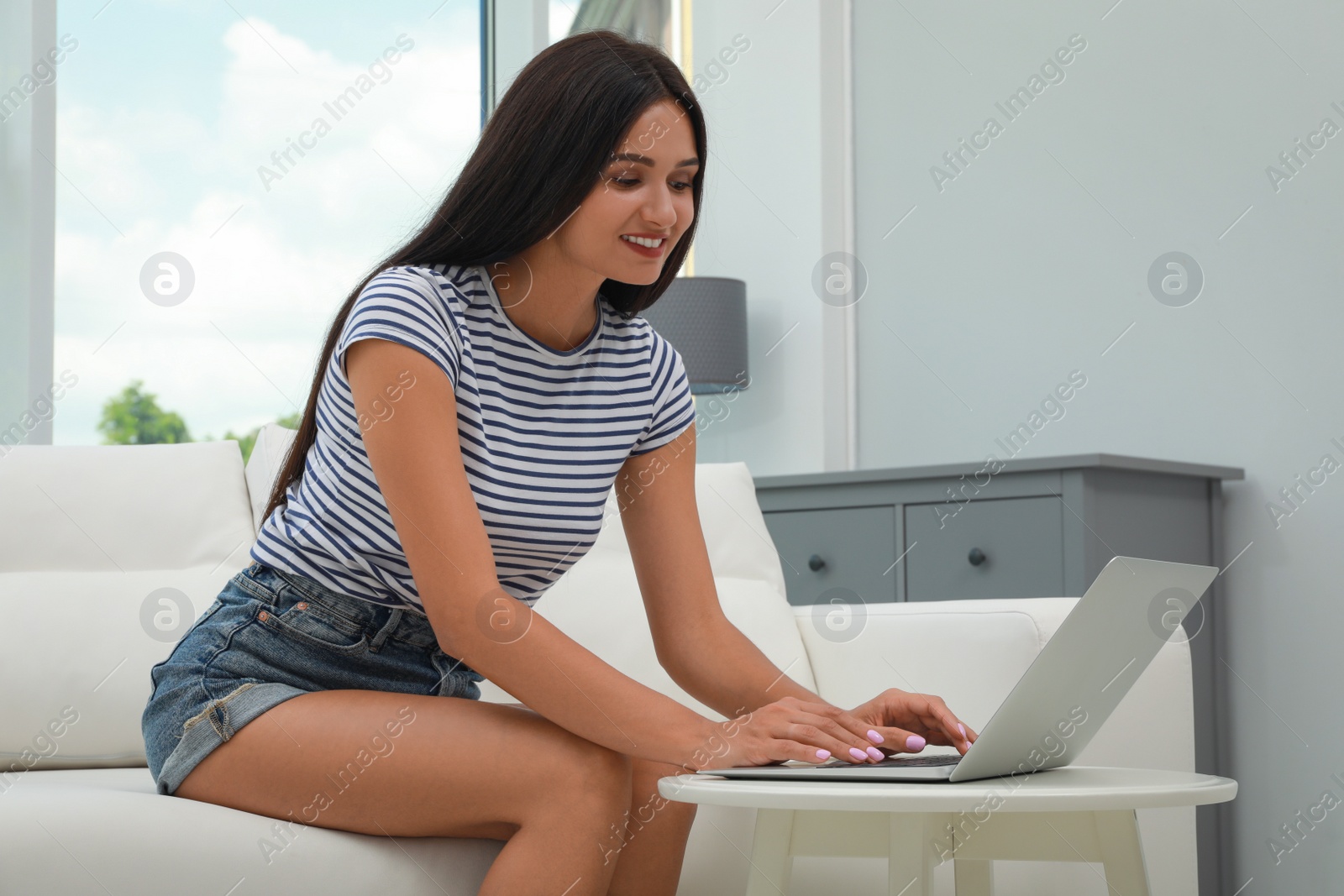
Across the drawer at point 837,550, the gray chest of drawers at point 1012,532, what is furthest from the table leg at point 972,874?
the drawer at point 837,550

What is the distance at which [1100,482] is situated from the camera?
2.20m

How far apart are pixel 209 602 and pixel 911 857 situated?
914mm

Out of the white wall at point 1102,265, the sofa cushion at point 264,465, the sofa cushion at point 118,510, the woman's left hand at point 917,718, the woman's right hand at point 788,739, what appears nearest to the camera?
the woman's right hand at point 788,739

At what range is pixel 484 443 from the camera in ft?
3.82

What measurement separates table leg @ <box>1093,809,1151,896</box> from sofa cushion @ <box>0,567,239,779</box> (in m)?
1.02

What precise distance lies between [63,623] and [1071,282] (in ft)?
6.88

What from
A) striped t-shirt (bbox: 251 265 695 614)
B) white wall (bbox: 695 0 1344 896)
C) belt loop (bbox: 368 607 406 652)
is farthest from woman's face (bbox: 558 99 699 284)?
white wall (bbox: 695 0 1344 896)

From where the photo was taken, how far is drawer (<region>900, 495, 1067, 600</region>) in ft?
7.34

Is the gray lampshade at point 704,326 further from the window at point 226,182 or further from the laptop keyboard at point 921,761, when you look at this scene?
the laptop keyboard at point 921,761

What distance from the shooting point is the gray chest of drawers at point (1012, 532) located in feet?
7.25

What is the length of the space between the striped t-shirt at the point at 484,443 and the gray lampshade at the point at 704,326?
1638mm

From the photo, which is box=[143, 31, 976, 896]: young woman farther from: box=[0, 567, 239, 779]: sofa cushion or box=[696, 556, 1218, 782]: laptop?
box=[0, 567, 239, 779]: sofa cushion

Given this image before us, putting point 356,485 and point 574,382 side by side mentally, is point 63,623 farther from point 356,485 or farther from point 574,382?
point 574,382

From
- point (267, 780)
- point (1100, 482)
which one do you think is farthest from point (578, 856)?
point (1100, 482)
